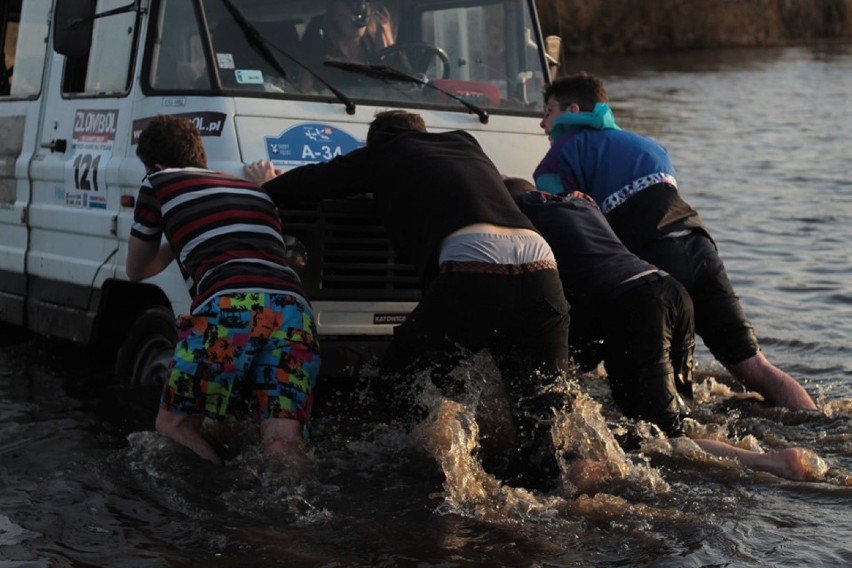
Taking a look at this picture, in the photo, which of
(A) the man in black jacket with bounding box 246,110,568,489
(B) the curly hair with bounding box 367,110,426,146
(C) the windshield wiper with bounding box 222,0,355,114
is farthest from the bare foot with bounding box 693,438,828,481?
(C) the windshield wiper with bounding box 222,0,355,114

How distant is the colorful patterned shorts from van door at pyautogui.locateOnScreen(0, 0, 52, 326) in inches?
100

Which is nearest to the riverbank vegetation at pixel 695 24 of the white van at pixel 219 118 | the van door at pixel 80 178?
the white van at pixel 219 118

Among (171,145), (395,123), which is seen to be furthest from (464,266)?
(171,145)

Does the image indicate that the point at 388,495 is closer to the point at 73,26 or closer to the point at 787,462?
the point at 787,462

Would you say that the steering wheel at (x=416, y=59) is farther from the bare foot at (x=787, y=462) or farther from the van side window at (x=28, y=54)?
the bare foot at (x=787, y=462)

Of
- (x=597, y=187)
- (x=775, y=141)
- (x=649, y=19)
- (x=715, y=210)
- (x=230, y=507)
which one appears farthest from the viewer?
(x=649, y=19)

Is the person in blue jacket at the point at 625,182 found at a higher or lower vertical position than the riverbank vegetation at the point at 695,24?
lower

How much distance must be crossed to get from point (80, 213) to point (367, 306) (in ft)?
6.10

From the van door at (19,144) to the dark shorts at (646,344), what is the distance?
367 centimetres

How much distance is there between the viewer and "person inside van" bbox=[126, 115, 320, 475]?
5828 mm

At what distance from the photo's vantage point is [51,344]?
9320mm

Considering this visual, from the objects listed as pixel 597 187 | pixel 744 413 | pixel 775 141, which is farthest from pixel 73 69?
pixel 775 141

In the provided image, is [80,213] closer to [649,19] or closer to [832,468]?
[832,468]

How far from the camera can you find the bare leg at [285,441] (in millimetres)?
5891
